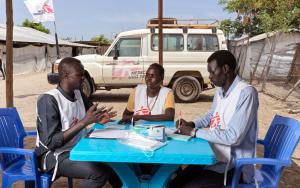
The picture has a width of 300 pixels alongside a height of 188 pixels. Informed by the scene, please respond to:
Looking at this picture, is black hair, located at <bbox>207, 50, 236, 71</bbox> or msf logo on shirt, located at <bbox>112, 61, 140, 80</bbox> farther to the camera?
msf logo on shirt, located at <bbox>112, 61, 140, 80</bbox>

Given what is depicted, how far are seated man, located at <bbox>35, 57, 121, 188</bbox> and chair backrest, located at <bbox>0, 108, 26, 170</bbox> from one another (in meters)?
0.40

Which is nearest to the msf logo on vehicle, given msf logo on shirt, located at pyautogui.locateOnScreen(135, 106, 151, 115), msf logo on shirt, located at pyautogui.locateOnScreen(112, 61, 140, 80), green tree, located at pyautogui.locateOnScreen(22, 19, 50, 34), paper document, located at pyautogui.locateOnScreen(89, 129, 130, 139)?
msf logo on shirt, located at pyautogui.locateOnScreen(112, 61, 140, 80)

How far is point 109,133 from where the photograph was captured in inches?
117

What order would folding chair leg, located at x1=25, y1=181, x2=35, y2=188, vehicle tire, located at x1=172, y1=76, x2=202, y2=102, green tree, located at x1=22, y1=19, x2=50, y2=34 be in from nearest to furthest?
1. folding chair leg, located at x1=25, y1=181, x2=35, y2=188
2. vehicle tire, located at x1=172, y1=76, x2=202, y2=102
3. green tree, located at x1=22, y1=19, x2=50, y2=34

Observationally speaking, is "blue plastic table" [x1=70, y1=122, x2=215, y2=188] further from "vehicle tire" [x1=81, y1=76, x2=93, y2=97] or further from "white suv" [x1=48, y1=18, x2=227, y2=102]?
"vehicle tire" [x1=81, y1=76, x2=93, y2=97]

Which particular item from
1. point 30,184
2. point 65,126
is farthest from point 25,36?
point 65,126

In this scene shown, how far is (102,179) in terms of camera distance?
2.98 meters

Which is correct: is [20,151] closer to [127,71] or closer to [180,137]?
[180,137]

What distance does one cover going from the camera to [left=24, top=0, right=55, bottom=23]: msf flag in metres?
10.8

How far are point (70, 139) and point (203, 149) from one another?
955 millimetres

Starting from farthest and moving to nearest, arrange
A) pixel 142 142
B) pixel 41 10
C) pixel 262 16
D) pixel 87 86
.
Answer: pixel 262 16, pixel 41 10, pixel 87 86, pixel 142 142

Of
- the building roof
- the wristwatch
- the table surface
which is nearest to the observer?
the table surface

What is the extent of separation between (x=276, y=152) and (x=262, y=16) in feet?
40.2

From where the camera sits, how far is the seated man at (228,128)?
2.81m
